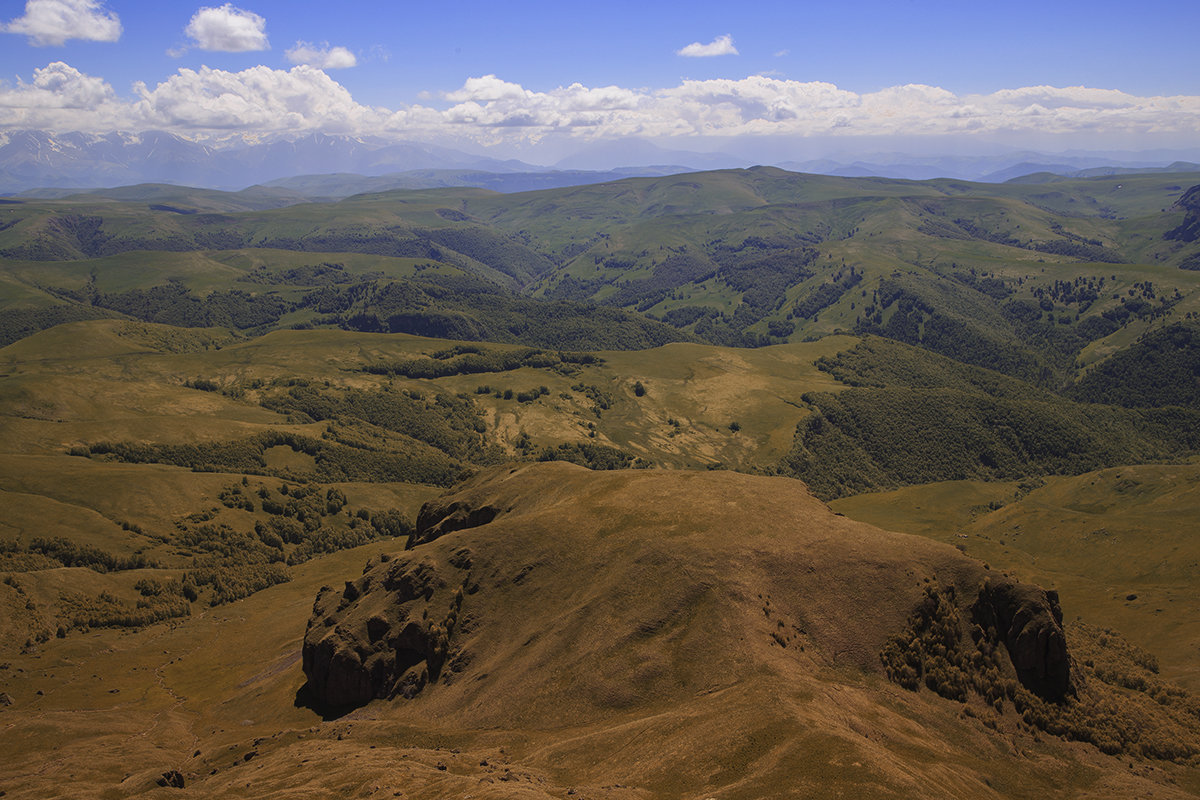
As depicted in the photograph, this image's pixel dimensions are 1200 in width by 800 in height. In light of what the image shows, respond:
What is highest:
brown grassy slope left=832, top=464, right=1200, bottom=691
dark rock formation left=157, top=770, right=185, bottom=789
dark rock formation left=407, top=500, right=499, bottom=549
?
dark rock formation left=407, top=500, right=499, bottom=549

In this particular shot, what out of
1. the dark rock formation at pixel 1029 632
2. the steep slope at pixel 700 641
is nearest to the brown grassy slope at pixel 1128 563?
the dark rock formation at pixel 1029 632

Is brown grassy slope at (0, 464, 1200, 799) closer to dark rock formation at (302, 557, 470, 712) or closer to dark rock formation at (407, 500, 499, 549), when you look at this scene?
dark rock formation at (302, 557, 470, 712)

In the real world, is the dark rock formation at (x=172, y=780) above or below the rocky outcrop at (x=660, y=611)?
below

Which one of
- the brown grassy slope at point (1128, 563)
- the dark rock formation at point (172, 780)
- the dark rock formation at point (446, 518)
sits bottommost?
the brown grassy slope at point (1128, 563)

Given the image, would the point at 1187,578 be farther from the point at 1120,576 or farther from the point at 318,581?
the point at 318,581

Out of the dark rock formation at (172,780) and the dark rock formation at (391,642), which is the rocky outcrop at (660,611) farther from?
the dark rock formation at (172,780)

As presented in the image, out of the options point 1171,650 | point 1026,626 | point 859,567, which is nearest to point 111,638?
point 859,567

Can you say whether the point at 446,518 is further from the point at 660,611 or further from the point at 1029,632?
the point at 1029,632

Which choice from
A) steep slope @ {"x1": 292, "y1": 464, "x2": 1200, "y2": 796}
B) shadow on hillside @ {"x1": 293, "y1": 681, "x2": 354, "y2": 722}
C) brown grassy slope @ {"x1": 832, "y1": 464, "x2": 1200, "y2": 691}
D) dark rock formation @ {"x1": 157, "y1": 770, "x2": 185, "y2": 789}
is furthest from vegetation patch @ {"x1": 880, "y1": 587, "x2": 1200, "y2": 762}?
dark rock formation @ {"x1": 157, "y1": 770, "x2": 185, "y2": 789}
